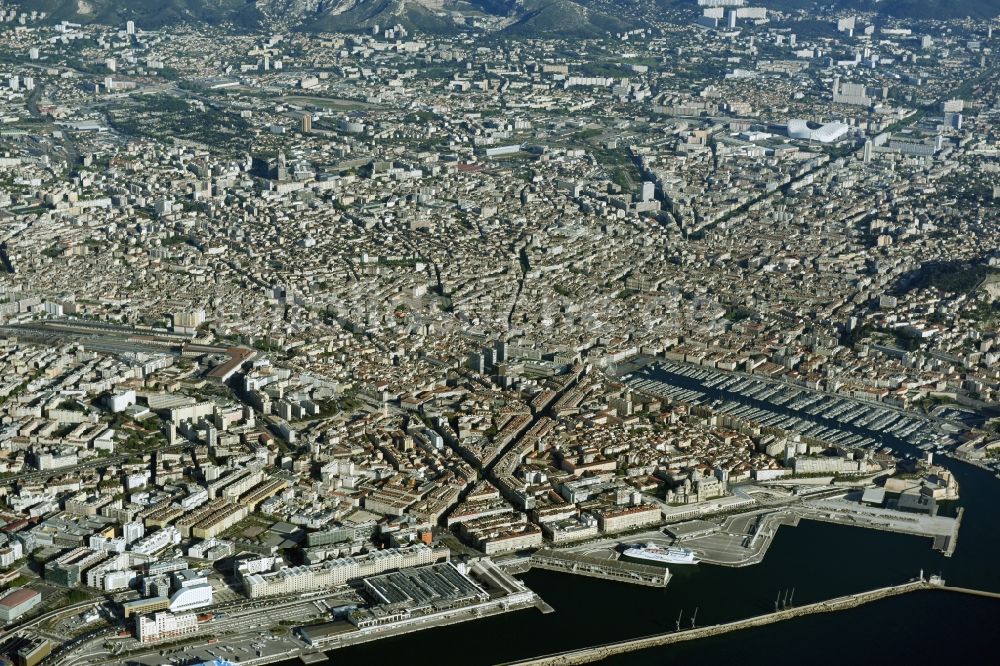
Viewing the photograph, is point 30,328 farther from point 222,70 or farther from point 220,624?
point 222,70

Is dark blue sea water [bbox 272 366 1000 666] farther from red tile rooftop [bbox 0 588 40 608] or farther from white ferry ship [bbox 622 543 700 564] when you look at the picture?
red tile rooftop [bbox 0 588 40 608]

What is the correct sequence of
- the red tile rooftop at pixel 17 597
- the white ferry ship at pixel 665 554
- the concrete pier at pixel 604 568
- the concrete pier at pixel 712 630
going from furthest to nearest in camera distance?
the white ferry ship at pixel 665 554
the concrete pier at pixel 604 568
the red tile rooftop at pixel 17 597
the concrete pier at pixel 712 630

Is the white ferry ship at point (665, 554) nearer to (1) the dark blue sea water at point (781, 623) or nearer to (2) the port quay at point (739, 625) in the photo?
(1) the dark blue sea water at point (781, 623)

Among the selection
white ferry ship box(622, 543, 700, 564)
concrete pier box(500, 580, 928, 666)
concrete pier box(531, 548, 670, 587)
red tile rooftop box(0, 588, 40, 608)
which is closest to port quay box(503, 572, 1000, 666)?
concrete pier box(500, 580, 928, 666)

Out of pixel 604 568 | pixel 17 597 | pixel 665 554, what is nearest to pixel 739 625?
pixel 665 554

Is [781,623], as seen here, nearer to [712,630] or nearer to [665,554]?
[712,630]

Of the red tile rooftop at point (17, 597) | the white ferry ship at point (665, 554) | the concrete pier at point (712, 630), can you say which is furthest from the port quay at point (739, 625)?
the red tile rooftop at point (17, 597)

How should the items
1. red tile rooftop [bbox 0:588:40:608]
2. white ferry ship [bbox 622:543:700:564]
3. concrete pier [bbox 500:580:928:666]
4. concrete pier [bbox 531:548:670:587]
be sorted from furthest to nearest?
white ferry ship [bbox 622:543:700:564] < concrete pier [bbox 531:548:670:587] < red tile rooftop [bbox 0:588:40:608] < concrete pier [bbox 500:580:928:666]

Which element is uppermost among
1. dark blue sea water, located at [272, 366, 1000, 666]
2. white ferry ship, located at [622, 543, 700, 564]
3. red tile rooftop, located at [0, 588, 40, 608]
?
red tile rooftop, located at [0, 588, 40, 608]
